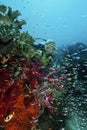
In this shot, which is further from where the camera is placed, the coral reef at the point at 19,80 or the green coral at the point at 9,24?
the green coral at the point at 9,24

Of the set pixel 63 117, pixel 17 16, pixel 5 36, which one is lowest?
pixel 63 117

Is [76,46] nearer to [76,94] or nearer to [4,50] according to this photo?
[76,94]

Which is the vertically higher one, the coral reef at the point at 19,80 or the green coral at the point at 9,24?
the green coral at the point at 9,24

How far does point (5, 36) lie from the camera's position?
2588mm

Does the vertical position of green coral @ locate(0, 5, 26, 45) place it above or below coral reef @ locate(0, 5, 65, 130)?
above

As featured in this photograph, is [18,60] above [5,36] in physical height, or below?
below

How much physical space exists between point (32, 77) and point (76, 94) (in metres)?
4.49

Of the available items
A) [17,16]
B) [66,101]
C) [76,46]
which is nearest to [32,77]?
[17,16]

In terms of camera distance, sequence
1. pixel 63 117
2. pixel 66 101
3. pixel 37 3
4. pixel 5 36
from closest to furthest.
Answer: pixel 5 36 → pixel 63 117 → pixel 66 101 → pixel 37 3

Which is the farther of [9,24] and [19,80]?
A: [9,24]

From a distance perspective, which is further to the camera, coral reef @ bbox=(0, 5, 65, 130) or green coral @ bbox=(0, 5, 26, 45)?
green coral @ bbox=(0, 5, 26, 45)

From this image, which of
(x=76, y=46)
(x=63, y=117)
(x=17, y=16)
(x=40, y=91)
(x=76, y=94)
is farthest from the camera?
(x=76, y=46)

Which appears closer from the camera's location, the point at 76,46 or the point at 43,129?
the point at 43,129

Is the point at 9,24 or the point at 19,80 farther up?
the point at 9,24
